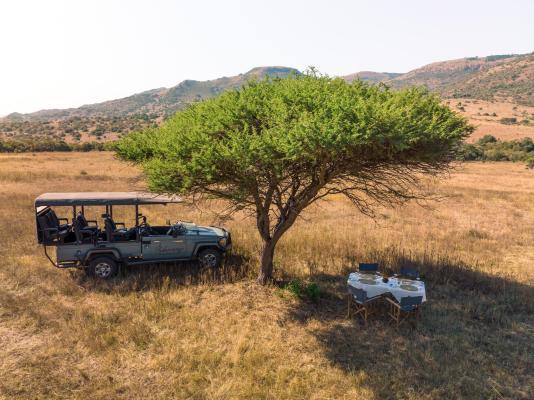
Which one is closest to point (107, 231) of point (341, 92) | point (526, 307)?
point (341, 92)

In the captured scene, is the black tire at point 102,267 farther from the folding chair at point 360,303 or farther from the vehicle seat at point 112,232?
the folding chair at point 360,303

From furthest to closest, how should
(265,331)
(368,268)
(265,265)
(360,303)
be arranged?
(265,265) < (368,268) < (360,303) < (265,331)

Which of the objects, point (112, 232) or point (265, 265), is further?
point (112, 232)

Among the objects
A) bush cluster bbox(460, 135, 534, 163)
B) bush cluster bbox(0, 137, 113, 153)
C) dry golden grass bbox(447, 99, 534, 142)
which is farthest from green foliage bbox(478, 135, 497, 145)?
bush cluster bbox(0, 137, 113, 153)

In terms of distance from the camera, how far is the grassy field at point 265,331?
22.9ft

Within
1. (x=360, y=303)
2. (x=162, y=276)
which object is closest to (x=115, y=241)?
(x=162, y=276)

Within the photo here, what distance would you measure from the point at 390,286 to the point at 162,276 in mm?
6812

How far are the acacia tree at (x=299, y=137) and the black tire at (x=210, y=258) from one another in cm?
263

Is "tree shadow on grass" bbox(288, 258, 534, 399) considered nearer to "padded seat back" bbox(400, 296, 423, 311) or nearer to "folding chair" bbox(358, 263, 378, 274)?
"padded seat back" bbox(400, 296, 423, 311)

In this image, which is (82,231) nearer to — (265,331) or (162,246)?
(162,246)

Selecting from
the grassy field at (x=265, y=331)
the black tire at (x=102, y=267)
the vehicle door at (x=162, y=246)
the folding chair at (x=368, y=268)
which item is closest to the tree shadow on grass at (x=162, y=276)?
the grassy field at (x=265, y=331)

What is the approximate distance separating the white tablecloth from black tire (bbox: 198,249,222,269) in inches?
180

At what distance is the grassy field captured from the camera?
6973 mm

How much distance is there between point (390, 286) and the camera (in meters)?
9.16
